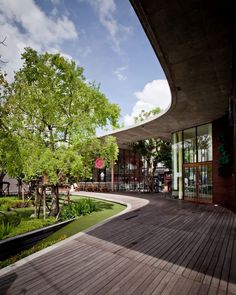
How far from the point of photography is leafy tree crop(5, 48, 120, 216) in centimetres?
728

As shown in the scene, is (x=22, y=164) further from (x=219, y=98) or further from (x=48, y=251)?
(x=219, y=98)

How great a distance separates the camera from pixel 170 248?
3.99m

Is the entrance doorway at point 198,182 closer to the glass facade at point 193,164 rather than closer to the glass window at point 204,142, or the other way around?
the glass facade at point 193,164

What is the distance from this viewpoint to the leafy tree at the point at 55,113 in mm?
7277

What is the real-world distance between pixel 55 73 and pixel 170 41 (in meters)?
5.06

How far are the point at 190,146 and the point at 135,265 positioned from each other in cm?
948

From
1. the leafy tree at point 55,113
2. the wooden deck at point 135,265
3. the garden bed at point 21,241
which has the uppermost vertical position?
the leafy tree at point 55,113

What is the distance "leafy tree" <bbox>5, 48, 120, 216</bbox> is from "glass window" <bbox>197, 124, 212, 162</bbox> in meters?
5.87

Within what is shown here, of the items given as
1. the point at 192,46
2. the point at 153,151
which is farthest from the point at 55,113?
the point at 153,151

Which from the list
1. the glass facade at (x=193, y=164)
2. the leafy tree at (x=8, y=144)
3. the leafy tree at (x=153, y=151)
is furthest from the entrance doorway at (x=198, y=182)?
the leafy tree at (x=8, y=144)

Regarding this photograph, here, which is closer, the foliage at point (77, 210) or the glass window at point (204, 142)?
the foliage at point (77, 210)

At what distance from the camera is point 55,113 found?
774cm

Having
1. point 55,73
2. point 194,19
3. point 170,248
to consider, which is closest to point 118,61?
point 55,73

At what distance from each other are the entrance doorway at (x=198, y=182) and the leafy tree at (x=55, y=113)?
5910 millimetres
